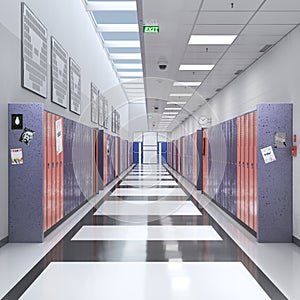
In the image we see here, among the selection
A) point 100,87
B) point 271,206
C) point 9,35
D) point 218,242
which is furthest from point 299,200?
point 100,87

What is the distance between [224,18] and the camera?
20.4 ft

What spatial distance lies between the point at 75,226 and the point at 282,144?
3746mm

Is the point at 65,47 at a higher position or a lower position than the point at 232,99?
higher

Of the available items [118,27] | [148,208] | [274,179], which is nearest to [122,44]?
[118,27]

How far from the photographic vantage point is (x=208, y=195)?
11.0 m

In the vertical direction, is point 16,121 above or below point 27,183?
above

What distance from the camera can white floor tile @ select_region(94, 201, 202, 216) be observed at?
27.0ft

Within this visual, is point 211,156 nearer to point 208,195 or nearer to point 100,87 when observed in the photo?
point 208,195

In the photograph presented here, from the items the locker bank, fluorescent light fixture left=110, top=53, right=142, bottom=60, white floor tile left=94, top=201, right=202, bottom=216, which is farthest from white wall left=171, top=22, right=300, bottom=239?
fluorescent light fixture left=110, top=53, right=142, bottom=60

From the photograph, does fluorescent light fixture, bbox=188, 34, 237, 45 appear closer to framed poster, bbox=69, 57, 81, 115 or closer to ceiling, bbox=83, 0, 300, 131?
ceiling, bbox=83, 0, 300, 131

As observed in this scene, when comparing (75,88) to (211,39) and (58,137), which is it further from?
(211,39)

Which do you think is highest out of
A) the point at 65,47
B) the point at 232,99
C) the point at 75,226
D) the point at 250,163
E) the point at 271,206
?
the point at 65,47

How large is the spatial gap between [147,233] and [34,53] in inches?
140

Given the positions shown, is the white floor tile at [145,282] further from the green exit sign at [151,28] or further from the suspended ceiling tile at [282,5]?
the green exit sign at [151,28]
